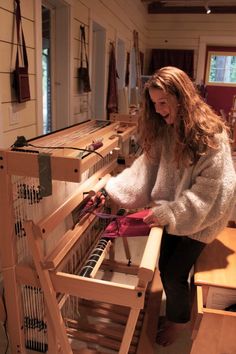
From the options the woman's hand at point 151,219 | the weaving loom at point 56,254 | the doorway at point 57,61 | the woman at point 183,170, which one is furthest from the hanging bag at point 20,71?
the woman's hand at point 151,219

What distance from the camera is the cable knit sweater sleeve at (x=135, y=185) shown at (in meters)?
1.47

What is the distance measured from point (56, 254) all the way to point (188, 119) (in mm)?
673

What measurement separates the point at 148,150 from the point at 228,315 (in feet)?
2.38

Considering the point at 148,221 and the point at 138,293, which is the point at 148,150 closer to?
the point at 148,221

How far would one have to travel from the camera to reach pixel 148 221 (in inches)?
48.2

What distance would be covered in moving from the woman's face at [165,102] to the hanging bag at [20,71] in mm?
802

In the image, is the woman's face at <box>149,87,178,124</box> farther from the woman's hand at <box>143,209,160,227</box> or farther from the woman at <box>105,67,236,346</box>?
the woman's hand at <box>143,209,160,227</box>

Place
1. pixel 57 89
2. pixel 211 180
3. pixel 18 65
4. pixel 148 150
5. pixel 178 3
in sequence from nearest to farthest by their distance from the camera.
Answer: pixel 211 180 → pixel 148 150 → pixel 18 65 → pixel 57 89 → pixel 178 3

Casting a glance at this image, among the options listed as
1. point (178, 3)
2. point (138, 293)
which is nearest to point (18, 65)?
point (138, 293)

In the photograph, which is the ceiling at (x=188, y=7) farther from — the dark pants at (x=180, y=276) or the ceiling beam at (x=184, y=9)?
the dark pants at (x=180, y=276)

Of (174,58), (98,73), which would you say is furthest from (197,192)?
(174,58)

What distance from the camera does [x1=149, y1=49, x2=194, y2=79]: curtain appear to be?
6.23 metres

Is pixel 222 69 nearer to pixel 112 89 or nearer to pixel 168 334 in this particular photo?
pixel 112 89

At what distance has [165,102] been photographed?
1.17 m
